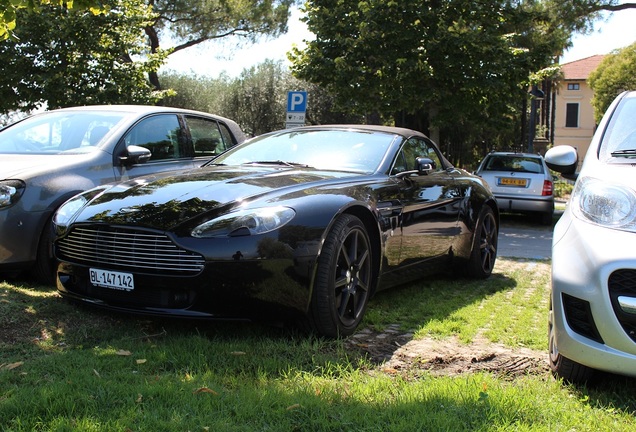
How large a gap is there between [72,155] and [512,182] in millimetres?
11175

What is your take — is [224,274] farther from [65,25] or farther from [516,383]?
[65,25]

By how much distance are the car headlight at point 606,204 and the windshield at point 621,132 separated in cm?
40

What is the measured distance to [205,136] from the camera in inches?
279

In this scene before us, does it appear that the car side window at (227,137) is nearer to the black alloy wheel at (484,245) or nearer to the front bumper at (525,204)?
the black alloy wheel at (484,245)

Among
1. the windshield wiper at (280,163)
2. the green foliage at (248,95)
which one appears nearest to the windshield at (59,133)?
the windshield wiper at (280,163)

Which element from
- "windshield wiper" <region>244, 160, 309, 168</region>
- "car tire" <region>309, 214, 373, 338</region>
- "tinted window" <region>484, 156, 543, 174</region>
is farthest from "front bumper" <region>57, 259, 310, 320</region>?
"tinted window" <region>484, 156, 543, 174</region>

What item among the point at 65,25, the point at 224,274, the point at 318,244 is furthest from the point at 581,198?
the point at 65,25

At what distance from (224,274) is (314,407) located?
1.07 meters

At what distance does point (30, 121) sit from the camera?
6391 mm

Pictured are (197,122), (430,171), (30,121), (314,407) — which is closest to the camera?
(314,407)

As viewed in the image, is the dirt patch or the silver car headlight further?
the silver car headlight

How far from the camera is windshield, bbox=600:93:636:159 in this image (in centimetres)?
360

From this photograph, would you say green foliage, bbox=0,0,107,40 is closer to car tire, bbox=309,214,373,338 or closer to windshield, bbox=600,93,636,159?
car tire, bbox=309,214,373,338

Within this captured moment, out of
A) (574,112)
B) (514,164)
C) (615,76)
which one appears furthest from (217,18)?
(574,112)
